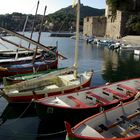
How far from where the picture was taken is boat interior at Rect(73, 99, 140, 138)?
1205 cm

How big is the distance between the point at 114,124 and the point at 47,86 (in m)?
8.15

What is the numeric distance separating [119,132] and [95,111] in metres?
2.45

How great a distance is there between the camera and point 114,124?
13.2 metres

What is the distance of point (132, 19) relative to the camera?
77.0m

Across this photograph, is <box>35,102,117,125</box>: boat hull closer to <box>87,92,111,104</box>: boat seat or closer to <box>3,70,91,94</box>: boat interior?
<box>87,92,111,104</box>: boat seat

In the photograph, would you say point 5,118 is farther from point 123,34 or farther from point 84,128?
point 123,34

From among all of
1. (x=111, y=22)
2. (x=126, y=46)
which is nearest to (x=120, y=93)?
(x=126, y=46)

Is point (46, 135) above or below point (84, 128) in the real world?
below

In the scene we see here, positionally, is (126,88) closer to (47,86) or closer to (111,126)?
(47,86)

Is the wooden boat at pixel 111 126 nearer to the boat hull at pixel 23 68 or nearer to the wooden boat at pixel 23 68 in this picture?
Answer: the wooden boat at pixel 23 68

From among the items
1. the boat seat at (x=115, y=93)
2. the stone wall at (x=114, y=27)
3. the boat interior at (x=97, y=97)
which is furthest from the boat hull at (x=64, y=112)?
the stone wall at (x=114, y=27)

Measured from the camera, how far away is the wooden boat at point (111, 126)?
1157 cm

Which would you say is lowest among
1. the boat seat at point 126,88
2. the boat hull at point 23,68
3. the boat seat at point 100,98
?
the boat hull at point 23,68

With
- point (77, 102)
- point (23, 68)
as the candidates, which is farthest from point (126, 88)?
point (23, 68)
